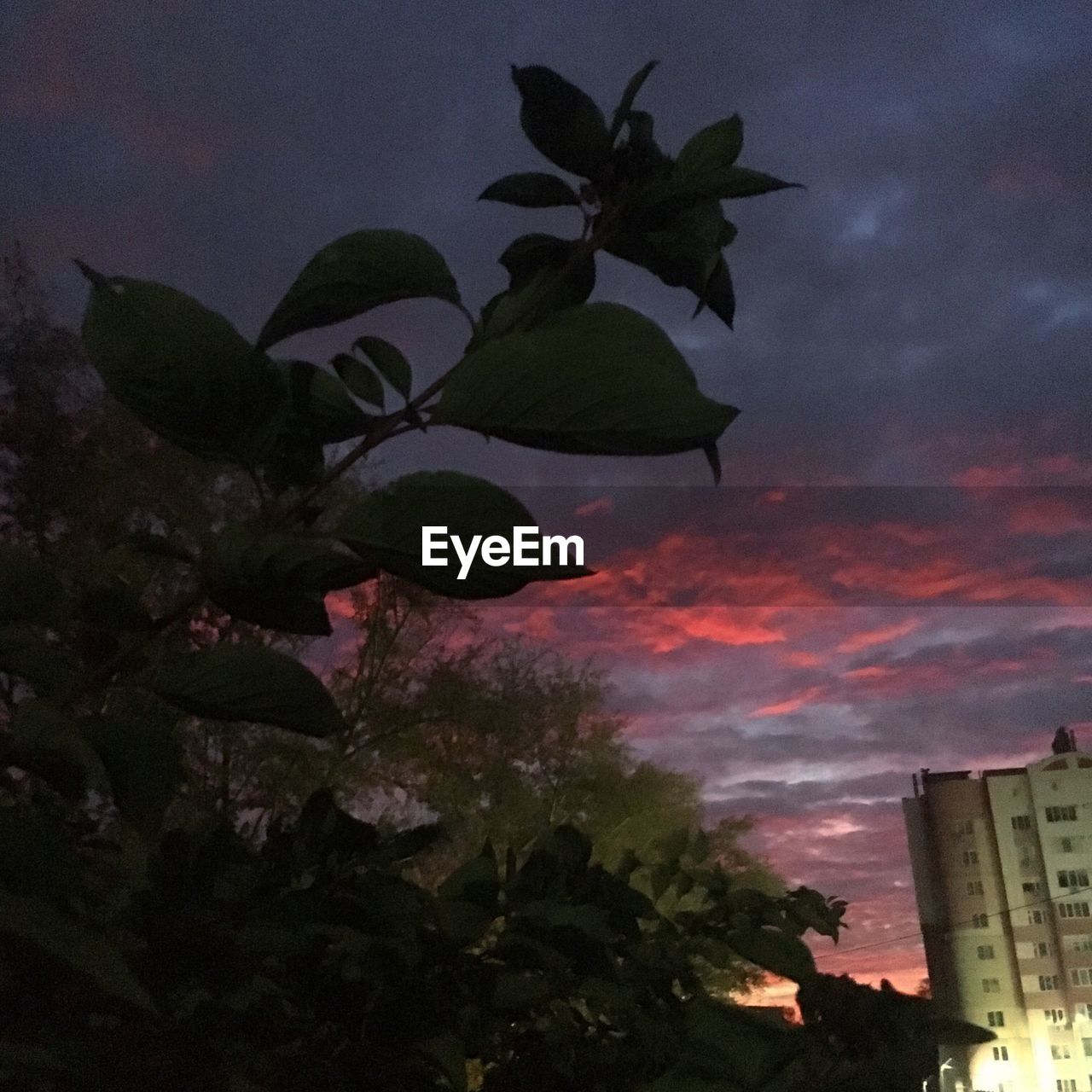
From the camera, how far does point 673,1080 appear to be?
36cm

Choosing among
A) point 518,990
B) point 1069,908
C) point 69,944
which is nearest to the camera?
point 69,944

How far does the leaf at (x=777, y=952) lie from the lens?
1.66 ft

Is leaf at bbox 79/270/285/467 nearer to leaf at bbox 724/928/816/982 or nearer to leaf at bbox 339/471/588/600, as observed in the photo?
leaf at bbox 339/471/588/600

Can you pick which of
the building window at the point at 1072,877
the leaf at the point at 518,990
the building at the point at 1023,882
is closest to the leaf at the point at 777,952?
the leaf at the point at 518,990

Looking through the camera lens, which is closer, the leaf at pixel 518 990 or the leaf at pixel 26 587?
the leaf at pixel 26 587

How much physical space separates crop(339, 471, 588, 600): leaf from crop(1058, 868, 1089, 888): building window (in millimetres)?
20138

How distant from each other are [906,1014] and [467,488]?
1.31 ft

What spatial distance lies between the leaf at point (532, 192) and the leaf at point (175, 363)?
146mm

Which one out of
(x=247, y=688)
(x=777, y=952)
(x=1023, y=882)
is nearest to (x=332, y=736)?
(x=247, y=688)

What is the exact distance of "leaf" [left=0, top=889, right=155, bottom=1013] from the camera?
24 cm

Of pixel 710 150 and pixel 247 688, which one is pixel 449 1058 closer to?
pixel 247 688

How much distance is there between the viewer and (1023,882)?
1728cm

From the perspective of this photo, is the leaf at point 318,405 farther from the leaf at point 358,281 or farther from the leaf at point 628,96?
the leaf at point 628,96

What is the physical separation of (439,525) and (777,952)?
1.16ft
